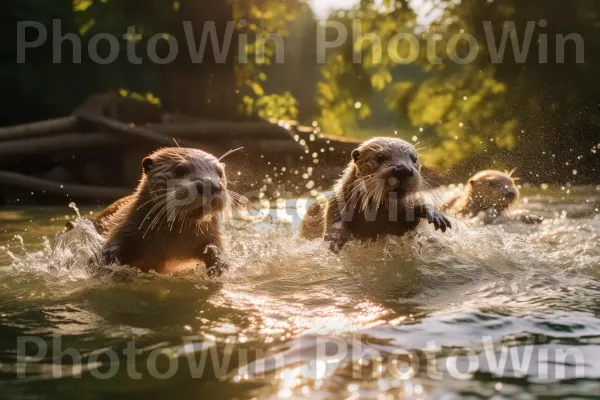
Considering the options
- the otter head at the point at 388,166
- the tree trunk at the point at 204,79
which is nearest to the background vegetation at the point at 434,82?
the tree trunk at the point at 204,79

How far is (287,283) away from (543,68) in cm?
1241

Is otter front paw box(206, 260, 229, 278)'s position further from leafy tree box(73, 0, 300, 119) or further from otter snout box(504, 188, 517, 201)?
leafy tree box(73, 0, 300, 119)

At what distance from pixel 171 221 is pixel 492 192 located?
533cm

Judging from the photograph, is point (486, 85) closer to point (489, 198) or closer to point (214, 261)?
point (489, 198)

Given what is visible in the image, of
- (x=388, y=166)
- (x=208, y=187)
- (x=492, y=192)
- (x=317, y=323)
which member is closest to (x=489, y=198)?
(x=492, y=192)

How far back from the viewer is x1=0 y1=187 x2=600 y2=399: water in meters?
2.94

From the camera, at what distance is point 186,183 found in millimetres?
4828

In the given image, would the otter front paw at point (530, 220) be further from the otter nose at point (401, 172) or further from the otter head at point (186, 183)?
the otter head at point (186, 183)

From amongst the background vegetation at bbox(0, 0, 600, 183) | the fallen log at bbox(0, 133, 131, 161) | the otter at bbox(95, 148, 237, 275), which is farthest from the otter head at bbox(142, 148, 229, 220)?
the background vegetation at bbox(0, 0, 600, 183)

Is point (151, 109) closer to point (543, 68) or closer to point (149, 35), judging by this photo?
point (149, 35)

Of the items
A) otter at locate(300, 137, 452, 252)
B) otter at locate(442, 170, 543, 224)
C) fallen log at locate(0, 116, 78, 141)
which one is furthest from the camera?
fallen log at locate(0, 116, 78, 141)

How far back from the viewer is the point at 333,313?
404cm

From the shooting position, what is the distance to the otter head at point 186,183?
4750 mm

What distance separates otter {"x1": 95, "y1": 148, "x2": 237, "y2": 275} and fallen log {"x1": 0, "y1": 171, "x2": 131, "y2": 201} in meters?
7.26
